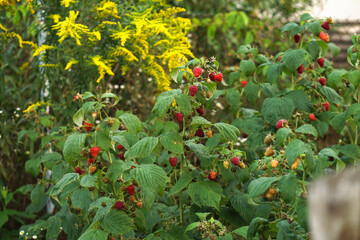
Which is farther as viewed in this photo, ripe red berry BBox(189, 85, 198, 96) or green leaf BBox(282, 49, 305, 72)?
green leaf BBox(282, 49, 305, 72)

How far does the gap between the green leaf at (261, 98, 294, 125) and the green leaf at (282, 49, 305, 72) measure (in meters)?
0.16

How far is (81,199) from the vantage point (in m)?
2.26

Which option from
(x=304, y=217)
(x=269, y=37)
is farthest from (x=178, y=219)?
(x=269, y=37)

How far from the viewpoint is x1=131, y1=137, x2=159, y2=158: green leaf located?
1.93 meters

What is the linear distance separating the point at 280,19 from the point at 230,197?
3.73m

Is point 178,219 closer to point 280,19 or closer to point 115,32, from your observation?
point 115,32

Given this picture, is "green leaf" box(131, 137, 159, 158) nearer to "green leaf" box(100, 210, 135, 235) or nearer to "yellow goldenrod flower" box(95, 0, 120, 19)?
"green leaf" box(100, 210, 135, 235)

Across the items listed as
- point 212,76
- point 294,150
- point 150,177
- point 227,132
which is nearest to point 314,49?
point 212,76

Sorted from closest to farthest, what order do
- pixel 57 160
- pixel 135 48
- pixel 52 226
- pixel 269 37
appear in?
pixel 52 226 < pixel 57 160 < pixel 135 48 < pixel 269 37

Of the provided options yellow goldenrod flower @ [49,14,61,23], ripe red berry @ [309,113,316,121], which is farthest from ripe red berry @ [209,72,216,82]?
yellow goldenrod flower @ [49,14,61,23]

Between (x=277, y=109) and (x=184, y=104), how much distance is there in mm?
643

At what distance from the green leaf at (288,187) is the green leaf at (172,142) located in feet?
1.39

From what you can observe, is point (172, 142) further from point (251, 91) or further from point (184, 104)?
point (251, 91)

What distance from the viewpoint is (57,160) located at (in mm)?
2672
